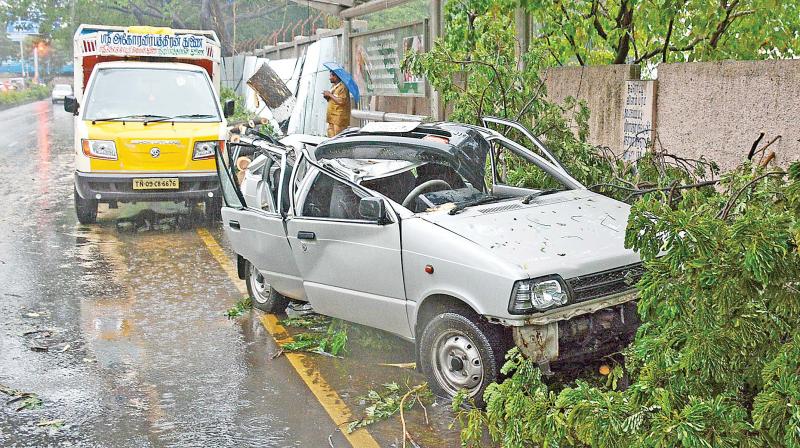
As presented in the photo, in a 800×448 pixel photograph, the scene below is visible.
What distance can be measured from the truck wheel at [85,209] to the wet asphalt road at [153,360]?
87 cm

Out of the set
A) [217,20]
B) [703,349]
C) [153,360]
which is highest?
[217,20]

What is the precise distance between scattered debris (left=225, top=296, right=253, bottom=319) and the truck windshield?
5148 millimetres

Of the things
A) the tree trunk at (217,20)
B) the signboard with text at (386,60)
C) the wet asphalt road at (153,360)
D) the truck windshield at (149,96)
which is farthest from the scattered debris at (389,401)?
the tree trunk at (217,20)

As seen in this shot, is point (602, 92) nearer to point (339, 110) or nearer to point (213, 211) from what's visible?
point (213, 211)

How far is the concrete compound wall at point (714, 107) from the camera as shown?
27.1 feet

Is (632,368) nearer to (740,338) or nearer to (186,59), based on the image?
(740,338)

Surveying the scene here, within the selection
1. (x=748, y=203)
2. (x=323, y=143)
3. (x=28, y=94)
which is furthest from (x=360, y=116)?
(x=28, y=94)

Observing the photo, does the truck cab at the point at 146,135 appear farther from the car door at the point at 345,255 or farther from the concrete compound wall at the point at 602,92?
the car door at the point at 345,255

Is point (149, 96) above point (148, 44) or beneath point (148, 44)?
beneath

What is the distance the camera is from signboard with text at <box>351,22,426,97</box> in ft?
52.3

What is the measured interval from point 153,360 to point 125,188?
5.76 m

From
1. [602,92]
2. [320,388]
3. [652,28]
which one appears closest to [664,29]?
[652,28]

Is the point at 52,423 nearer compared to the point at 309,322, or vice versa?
the point at 52,423

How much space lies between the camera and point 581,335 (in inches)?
220
